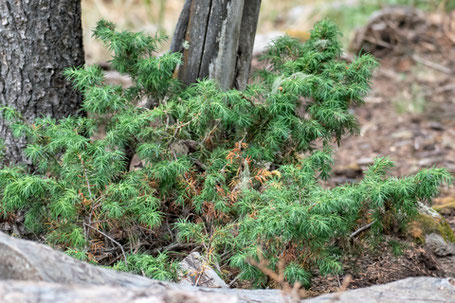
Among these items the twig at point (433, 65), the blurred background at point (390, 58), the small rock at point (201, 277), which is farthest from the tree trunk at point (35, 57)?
the twig at point (433, 65)

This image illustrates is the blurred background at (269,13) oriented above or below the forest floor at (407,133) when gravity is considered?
above

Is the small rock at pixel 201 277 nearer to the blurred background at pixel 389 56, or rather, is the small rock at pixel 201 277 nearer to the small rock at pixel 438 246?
the small rock at pixel 438 246

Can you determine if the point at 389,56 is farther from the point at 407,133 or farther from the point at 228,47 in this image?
the point at 228,47

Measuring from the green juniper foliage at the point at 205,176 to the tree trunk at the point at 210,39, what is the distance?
0.17 metres

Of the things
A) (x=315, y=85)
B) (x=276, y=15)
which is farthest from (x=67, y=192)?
(x=276, y=15)

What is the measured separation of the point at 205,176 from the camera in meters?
Result: 3.07

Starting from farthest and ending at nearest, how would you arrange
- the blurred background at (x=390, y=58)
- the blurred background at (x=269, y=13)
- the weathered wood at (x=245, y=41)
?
the blurred background at (x=269, y=13) → the blurred background at (x=390, y=58) → the weathered wood at (x=245, y=41)

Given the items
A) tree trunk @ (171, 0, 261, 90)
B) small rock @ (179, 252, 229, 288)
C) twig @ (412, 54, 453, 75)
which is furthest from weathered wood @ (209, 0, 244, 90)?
twig @ (412, 54, 453, 75)

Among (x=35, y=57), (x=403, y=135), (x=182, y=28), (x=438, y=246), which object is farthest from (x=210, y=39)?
(x=403, y=135)

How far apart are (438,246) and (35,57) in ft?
8.51

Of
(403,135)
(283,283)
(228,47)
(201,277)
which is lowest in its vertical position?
(201,277)

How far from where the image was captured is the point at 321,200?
2.63 metres

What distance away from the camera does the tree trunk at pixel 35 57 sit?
→ 337 centimetres

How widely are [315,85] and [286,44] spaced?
45cm
